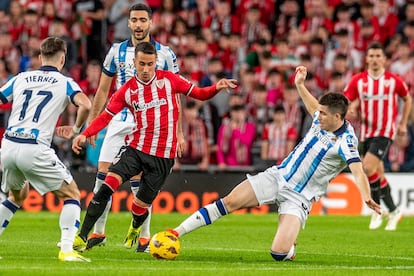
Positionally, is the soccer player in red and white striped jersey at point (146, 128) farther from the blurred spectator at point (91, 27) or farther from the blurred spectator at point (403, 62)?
the blurred spectator at point (91, 27)

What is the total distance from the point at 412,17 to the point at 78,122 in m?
12.9

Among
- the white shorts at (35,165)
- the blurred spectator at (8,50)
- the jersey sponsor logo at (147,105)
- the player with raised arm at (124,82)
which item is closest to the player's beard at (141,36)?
the player with raised arm at (124,82)

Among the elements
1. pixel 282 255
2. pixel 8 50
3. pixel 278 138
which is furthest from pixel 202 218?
pixel 8 50

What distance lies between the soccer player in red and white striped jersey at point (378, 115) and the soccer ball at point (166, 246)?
20.3 feet

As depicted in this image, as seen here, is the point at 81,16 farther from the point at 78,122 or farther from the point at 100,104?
the point at 78,122

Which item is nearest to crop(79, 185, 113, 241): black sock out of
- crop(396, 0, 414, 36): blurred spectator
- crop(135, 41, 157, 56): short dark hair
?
crop(135, 41, 157, 56): short dark hair

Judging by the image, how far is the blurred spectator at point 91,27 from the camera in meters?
23.4

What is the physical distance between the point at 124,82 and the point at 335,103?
2408 mm

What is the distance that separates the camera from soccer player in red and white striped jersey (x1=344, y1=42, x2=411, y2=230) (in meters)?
16.1

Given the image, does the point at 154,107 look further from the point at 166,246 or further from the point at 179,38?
the point at 179,38

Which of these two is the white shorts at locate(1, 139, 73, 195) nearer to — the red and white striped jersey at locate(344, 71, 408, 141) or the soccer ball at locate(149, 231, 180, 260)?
the soccer ball at locate(149, 231, 180, 260)

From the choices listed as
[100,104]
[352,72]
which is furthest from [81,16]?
[100,104]

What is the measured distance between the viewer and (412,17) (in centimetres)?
2173

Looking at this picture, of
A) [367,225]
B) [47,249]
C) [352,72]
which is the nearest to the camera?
[47,249]
